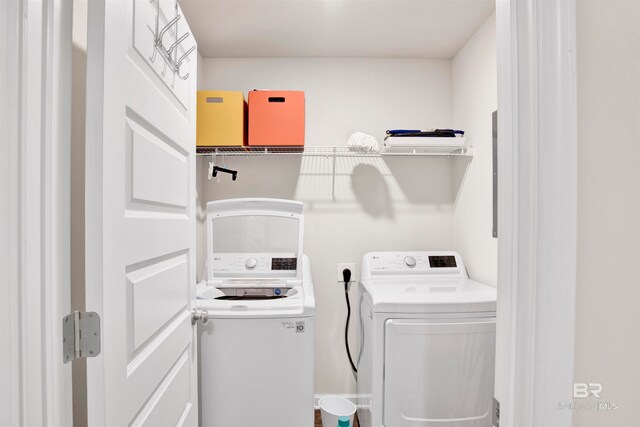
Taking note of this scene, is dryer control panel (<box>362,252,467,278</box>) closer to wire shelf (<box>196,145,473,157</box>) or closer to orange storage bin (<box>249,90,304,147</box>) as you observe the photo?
wire shelf (<box>196,145,473,157</box>)

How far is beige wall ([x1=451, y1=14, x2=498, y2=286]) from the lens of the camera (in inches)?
76.0

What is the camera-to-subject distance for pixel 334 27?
202 centimetres

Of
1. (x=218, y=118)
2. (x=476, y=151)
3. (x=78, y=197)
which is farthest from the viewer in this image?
(x=476, y=151)

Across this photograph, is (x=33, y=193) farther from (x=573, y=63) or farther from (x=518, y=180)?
(x=573, y=63)

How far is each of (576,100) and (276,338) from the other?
147 centimetres

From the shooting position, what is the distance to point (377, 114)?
2.41 meters

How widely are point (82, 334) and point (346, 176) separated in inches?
74.3

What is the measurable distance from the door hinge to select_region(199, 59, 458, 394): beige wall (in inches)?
66.9

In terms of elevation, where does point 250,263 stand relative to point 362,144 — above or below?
below

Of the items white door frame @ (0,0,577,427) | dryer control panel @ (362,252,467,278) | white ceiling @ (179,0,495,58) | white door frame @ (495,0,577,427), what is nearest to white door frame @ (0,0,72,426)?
white door frame @ (0,0,577,427)

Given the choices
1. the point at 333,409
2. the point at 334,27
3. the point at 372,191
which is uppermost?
the point at 334,27

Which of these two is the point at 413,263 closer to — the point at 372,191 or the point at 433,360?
the point at 372,191

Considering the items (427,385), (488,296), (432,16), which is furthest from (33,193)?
(432,16)

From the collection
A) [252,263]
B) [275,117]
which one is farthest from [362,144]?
[252,263]
